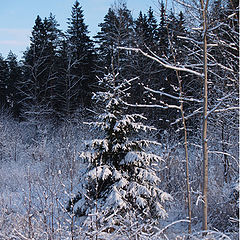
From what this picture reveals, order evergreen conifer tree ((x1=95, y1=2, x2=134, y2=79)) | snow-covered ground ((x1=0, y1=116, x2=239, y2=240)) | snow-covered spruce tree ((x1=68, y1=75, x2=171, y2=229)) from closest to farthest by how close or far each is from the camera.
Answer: snow-covered ground ((x1=0, y1=116, x2=239, y2=240)), snow-covered spruce tree ((x1=68, y1=75, x2=171, y2=229)), evergreen conifer tree ((x1=95, y1=2, x2=134, y2=79))

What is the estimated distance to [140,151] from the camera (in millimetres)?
5488

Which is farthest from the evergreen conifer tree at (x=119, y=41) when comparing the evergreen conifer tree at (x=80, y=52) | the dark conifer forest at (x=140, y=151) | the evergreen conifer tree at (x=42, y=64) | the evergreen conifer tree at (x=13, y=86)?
the evergreen conifer tree at (x=13, y=86)

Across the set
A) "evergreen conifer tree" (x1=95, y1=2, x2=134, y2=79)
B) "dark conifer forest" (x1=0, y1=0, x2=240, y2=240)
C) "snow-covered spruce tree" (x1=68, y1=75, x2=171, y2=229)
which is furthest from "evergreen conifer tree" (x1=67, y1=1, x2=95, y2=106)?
"snow-covered spruce tree" (x1=68, y1=75, x2=171, y2=229)

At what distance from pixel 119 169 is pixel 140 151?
62cm

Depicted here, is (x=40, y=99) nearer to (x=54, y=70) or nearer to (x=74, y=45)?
(x=54, y=70)

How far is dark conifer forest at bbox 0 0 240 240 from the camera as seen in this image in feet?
10.8

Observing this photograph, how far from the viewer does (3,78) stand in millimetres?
26344

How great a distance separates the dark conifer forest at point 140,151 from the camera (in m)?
3.29

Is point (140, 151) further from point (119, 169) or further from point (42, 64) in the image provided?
point (42, 64)

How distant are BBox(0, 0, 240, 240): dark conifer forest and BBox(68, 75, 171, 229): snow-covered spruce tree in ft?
0.08

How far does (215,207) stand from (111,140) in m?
3.26

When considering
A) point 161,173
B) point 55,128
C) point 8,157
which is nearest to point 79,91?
point 55,128

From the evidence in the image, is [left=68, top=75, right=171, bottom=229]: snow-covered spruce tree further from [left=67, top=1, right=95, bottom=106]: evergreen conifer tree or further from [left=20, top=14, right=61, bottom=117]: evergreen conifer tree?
[left=67, top=1, right=95, bottom=106]: evergreen conifer tree

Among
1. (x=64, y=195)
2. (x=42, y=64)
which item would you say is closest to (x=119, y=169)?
(x=64, y=195)
